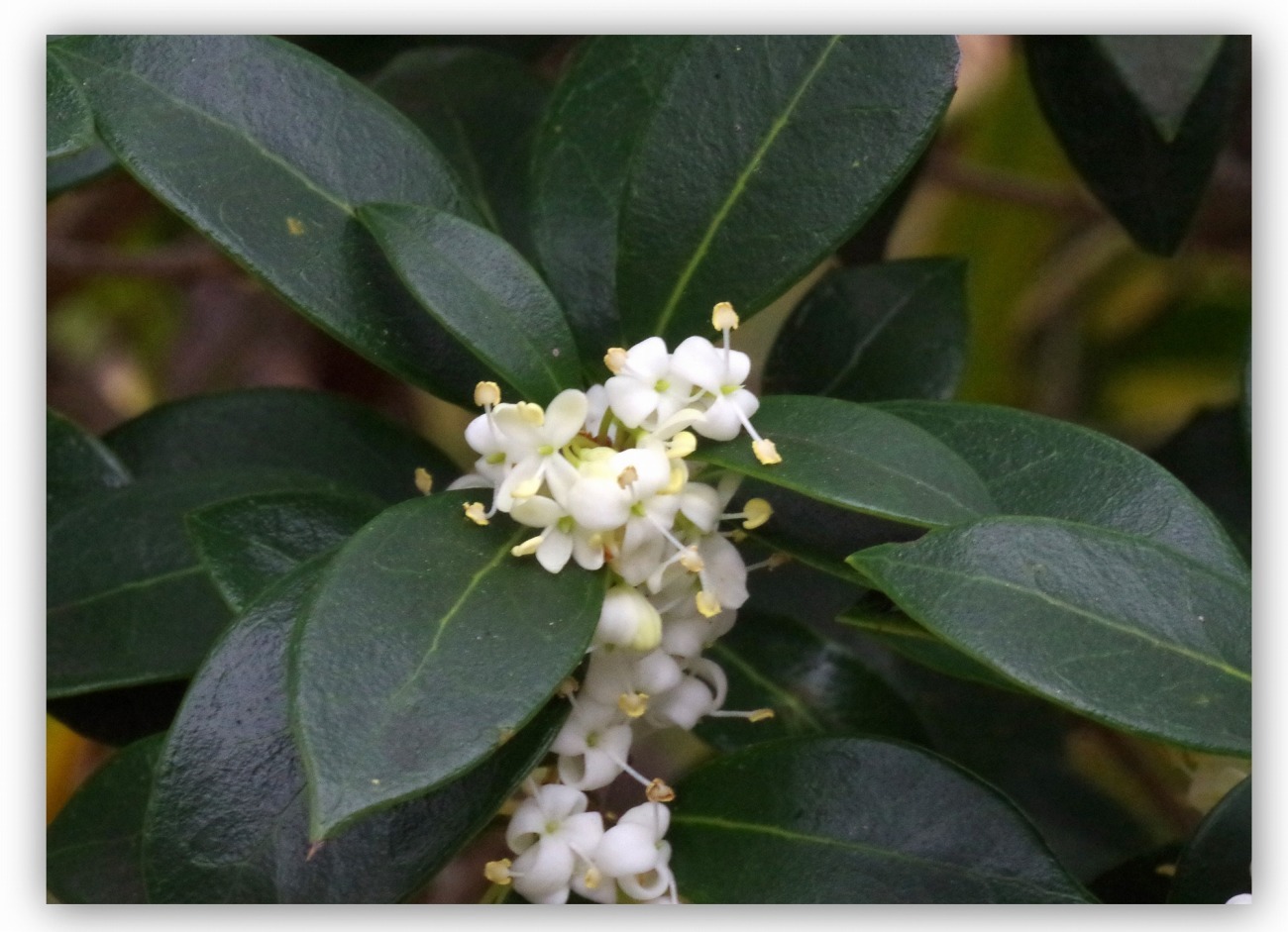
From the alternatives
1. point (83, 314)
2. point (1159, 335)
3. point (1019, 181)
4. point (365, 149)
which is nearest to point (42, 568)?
point (365, 149)

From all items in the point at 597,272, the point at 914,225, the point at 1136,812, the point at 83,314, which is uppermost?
the point at 597,272

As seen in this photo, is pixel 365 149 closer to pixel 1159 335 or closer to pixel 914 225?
pixel 914 225

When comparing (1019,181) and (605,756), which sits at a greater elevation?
(1019,181)

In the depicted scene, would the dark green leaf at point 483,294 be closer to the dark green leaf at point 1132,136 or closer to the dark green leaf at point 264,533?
the dark green leaf at point 264,533

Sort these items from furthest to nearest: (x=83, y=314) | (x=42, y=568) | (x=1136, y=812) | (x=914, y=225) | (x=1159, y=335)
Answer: (x=1159, y=335) → (x=914, y=225) → (x=83, y=314) → (x=1136, y=812) → (x=42, y=568)

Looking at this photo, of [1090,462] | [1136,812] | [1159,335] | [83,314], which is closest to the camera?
[1090,462]

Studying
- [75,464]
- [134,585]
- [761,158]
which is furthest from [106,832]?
[761,158]

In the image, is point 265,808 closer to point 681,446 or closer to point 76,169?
point 681,446
